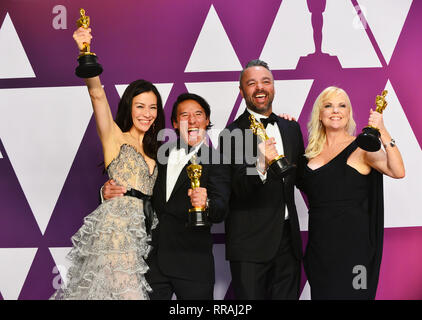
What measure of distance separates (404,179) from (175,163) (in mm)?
1939

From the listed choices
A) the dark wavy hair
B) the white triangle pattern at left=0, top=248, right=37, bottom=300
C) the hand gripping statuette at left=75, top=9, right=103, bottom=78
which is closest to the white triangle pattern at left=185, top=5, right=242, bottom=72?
the dark wavy hair

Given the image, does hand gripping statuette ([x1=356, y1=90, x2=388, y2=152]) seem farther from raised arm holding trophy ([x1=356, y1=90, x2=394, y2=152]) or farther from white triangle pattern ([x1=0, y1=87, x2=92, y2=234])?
white triangle pattern ([x1=0, y1=87, x2=92, y2=234])

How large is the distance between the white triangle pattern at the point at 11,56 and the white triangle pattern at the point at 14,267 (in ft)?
4.60

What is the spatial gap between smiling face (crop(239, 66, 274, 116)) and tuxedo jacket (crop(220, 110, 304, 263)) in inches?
5.9

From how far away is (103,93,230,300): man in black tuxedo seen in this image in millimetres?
2633

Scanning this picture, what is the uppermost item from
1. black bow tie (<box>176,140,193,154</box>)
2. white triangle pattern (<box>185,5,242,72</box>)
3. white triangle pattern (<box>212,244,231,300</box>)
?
white triangle pattern (<box>185,5,242,72</box>)

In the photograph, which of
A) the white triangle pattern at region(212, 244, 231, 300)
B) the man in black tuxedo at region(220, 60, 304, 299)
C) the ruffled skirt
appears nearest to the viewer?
the ruffled skirt

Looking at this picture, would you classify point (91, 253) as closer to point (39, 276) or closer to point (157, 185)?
point (157, 185)

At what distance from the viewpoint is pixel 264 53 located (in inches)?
148

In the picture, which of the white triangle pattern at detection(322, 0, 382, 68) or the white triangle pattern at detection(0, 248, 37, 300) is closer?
the white triangle pattern at detection(322, 0, 382, 68)

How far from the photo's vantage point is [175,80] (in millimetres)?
3807

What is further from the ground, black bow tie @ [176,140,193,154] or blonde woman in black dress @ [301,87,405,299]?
black bow tie @ [176,140,193,154]

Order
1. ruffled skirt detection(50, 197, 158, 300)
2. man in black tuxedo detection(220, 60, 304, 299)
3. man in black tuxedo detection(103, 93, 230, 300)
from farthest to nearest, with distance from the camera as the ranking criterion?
man in black tuxedo detection(220, 60, 304, 299) → man in black tuxedo detection(103, 93, 230, 300) → ruffled skirt detection(50, 197, 158, 300)
